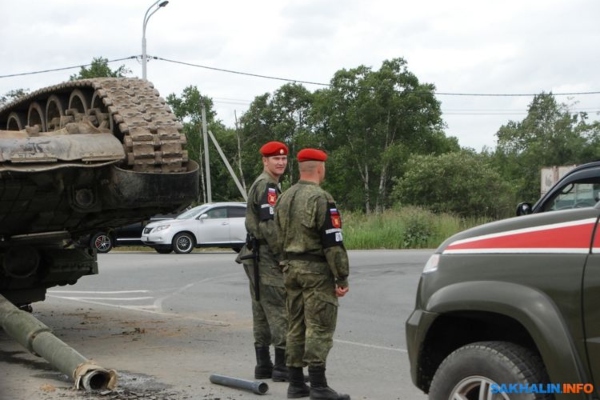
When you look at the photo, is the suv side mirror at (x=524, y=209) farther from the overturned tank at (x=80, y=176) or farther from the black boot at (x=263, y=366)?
the overturned tank at (x=80, y=176)

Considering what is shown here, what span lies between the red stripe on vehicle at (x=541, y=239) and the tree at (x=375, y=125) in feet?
172

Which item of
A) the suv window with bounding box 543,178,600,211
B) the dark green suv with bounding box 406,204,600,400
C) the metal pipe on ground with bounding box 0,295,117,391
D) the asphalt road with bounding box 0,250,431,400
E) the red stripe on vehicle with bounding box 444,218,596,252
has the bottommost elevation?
the asphalt road with bounding box 0,250,431,400

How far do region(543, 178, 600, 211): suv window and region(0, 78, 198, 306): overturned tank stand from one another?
3.35 metres

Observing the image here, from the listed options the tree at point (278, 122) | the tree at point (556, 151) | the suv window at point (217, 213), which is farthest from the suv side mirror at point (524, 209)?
the tree at point (278, 122)

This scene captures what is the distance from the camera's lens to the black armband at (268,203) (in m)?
7.53

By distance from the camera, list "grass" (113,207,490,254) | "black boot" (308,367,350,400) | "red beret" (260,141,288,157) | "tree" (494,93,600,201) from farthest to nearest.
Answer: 1. "tree" (494,93,600,201)
2. "grass" (113,207,490,254)
3. "red beret" (260,141,288,157)
4. "black boot" (308,367,350,400)

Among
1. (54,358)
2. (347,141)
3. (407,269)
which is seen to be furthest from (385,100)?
(54,358)

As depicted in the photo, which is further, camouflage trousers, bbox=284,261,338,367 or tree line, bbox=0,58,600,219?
tree line, bbox=0,58,600,219

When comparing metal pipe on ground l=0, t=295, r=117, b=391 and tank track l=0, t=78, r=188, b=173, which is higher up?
tank track l=0, t=78, r=188, b=173

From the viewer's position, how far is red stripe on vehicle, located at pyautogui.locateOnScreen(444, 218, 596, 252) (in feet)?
13.7

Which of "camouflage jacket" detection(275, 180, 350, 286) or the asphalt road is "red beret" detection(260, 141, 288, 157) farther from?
the asphalt road

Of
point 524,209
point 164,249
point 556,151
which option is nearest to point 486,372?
point 524,209

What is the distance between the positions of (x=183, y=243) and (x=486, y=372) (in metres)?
21.5

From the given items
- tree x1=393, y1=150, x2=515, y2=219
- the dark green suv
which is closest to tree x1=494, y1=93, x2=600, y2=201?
tree x1=393, y1=150, x2=515, y2=219
